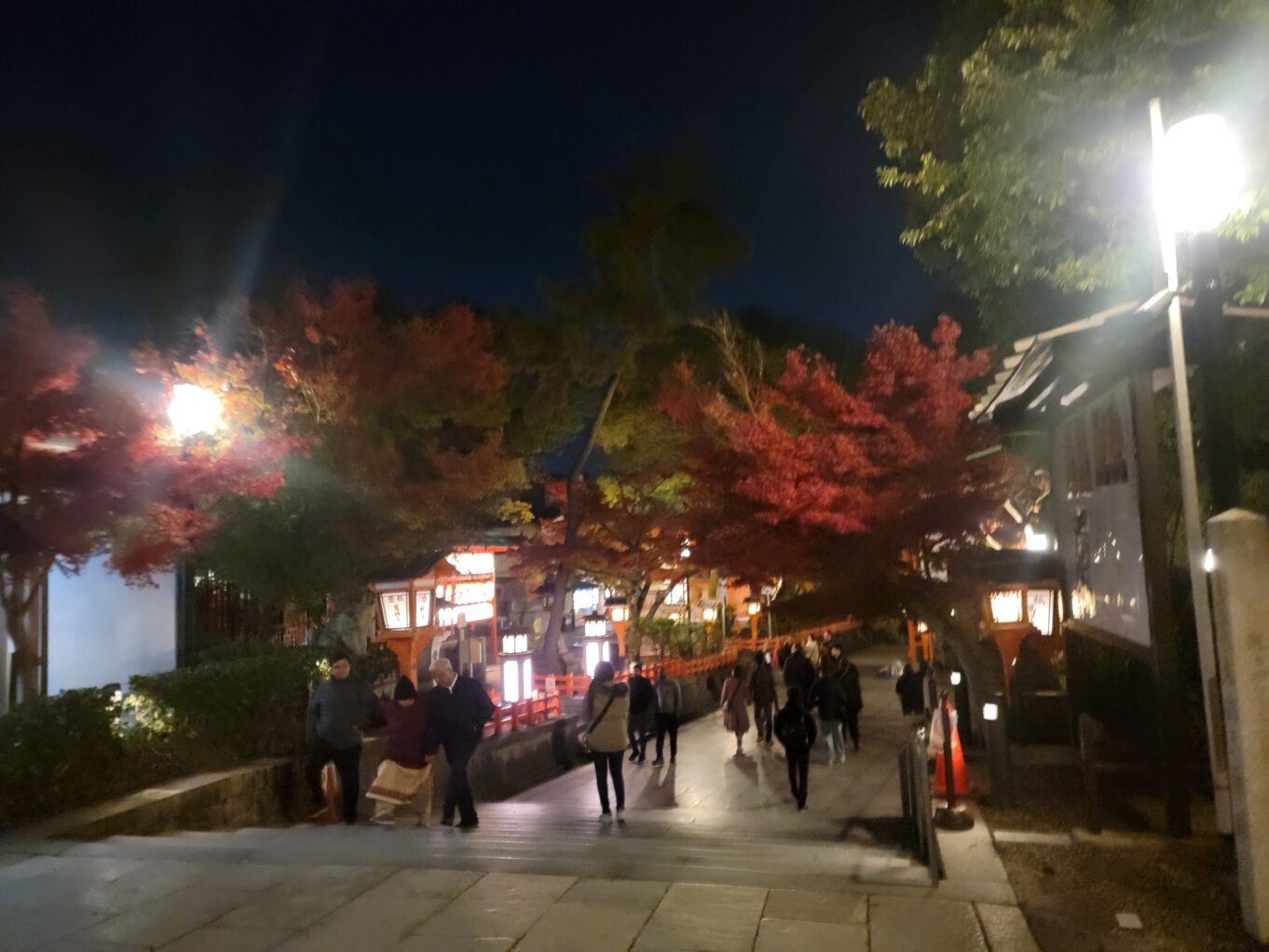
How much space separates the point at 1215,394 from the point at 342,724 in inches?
316

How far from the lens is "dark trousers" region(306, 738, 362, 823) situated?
9.52m

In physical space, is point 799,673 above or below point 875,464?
below

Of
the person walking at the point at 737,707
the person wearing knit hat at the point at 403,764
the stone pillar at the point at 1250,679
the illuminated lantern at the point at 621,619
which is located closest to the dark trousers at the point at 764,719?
the person walking at the point at 737,707

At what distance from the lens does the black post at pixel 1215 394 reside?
5742 millimetres

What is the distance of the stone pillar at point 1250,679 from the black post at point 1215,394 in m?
0.79

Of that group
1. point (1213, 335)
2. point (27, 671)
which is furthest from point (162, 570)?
point (1213, 335)

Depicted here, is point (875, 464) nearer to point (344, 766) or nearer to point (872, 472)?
point (872, 472)

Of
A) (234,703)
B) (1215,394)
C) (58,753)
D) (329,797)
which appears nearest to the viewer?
(1215,394)

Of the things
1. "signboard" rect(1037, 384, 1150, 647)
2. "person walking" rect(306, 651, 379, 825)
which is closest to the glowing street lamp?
"person walking" rect(306, 651, 379, 825)

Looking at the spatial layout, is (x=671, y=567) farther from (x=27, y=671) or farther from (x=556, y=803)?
(x=27, y=671)

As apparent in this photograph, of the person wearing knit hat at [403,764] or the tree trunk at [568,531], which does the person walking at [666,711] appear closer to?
the person wearing knit hat at [403,764]

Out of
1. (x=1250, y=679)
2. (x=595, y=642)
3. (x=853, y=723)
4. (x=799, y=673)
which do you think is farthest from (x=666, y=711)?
(x=1250, y=679)

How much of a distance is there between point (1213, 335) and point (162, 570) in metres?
10.7

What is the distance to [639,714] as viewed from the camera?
1341cm
